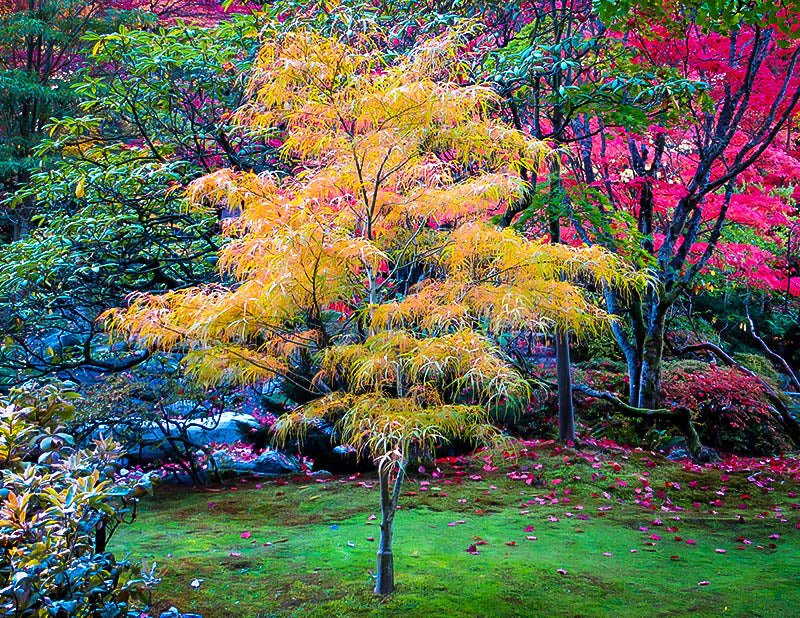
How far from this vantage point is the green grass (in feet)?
12.6

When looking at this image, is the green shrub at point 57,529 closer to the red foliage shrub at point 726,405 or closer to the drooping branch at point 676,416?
the drooping branch at point 676,416

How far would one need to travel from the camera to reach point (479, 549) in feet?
16.5

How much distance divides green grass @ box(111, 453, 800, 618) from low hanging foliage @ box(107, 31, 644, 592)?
665 mm

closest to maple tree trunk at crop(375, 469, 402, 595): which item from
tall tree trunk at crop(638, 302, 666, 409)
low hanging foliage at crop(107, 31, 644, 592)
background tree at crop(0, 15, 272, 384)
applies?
low hanging foliage at crop(107, 31, 644, 592)

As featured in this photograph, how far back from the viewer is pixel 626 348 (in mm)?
9562

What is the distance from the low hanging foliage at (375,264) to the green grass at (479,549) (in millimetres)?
665

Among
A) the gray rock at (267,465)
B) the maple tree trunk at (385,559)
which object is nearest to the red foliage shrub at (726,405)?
the gray rock at (267,465)

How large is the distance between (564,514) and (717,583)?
6.61ft

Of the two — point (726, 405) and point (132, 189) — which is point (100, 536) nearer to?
point (132, 189)

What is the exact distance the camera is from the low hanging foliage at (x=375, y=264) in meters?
3.23

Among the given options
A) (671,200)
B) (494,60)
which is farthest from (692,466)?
(494,60)

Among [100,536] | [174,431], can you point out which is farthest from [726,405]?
[100,536]

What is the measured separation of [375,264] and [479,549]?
2.83 m

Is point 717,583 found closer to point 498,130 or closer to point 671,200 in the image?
point 498,130
